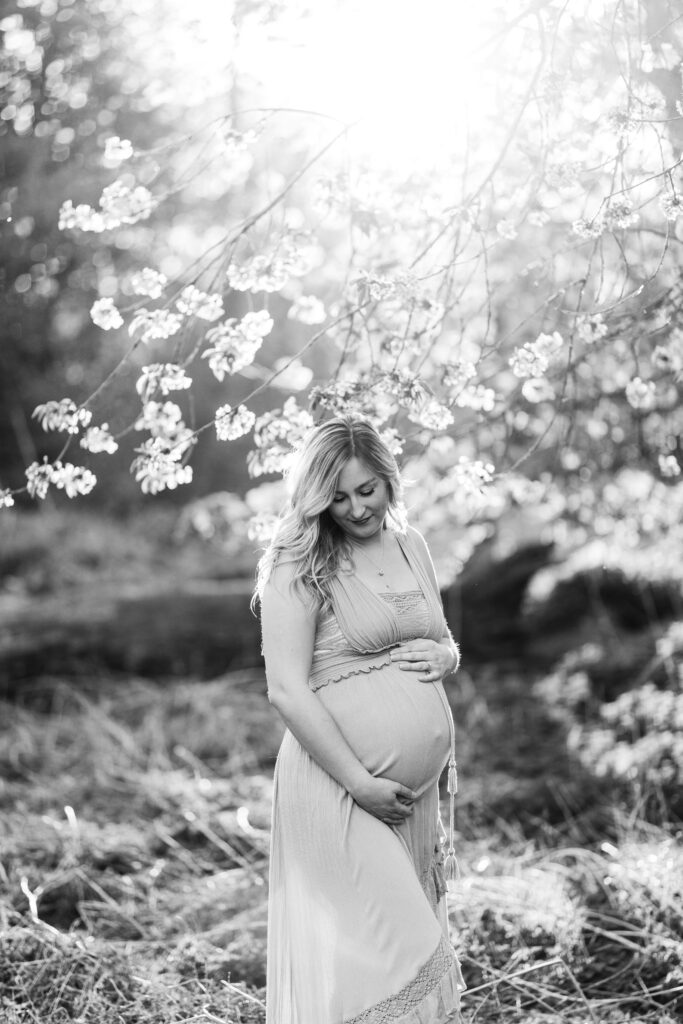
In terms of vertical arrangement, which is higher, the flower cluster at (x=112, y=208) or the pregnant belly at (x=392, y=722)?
the flower cluster at (x=112, y=208)

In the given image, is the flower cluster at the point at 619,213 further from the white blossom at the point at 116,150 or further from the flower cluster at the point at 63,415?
the flower cluster at the point at 63,415

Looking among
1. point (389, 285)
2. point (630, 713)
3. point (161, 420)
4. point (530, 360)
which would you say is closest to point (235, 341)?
point (161, 420)

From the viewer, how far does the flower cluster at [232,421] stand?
3855 millimetres

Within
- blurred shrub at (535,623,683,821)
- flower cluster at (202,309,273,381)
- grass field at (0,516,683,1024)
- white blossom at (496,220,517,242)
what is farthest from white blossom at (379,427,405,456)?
blurred shrub at (535,623,683,821)

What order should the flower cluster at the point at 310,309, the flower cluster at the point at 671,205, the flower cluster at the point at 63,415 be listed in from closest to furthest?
the flower cluster at the point at 671,205, the flower cluster at the point at 63,415, the flower cluster at the point at 310,309

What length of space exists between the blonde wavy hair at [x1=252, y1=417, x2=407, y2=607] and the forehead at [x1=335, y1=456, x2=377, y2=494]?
0.01 m

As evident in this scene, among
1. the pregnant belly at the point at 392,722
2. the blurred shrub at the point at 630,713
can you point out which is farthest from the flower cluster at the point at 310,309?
the blurred shrub at the point at 630,713

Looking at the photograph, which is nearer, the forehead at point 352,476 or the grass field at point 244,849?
the forehead at point 352,476

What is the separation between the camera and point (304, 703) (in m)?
3.01

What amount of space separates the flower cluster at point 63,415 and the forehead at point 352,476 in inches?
43.7

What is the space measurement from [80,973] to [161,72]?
4799mm

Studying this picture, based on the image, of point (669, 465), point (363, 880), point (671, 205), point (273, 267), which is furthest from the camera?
point (669, 465)

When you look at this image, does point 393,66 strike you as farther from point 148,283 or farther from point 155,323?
point 155,323

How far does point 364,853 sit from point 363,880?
70mm
